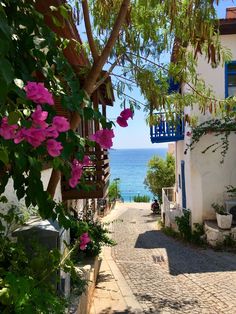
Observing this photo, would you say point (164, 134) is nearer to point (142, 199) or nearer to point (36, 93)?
point (36, 93)

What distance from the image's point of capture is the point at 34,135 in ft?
5.65

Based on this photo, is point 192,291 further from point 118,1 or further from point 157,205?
point 157,205

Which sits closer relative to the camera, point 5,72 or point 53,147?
point 5,72

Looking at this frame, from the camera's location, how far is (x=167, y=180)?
2786 cm

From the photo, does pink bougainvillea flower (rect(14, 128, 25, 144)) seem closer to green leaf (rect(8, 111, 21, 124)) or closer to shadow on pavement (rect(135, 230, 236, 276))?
green leaf (rect(8, 111, 21, 124))

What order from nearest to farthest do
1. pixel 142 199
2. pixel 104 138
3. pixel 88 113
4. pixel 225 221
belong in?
pixel 88 113 → pixel 104 138 → pixel 225 221 → pixel 142 199

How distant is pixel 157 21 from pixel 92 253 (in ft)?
18.1

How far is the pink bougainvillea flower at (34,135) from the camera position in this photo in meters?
1.71

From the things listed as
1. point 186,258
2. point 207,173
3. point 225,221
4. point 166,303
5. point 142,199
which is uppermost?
point 207,173

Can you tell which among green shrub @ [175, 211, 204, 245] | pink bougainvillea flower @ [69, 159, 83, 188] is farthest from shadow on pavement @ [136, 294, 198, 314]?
green shrub @ [175, 211, 204, 245]

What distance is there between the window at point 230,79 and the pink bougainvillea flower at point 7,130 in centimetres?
1240

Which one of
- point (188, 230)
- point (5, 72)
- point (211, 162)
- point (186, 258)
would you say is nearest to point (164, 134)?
point (211, 162)

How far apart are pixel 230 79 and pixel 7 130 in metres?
12.6

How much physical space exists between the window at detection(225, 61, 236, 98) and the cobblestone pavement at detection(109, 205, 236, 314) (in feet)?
16.8
